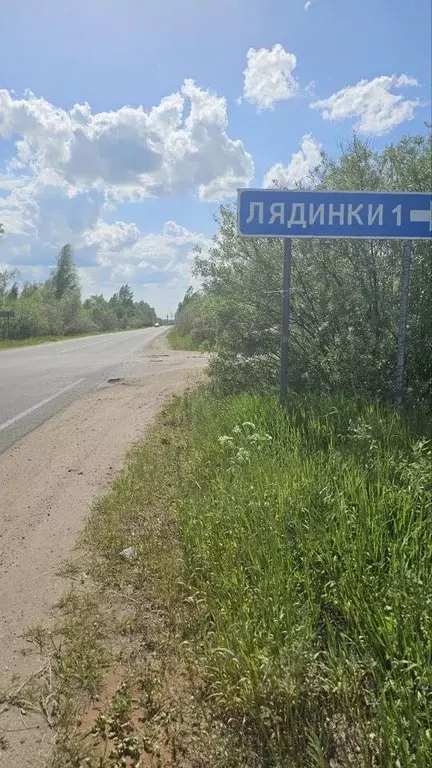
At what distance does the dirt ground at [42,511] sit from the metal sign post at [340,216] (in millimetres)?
2951

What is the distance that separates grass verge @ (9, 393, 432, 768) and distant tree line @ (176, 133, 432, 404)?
233 cm

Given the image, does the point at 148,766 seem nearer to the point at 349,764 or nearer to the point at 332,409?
the point at 349,764

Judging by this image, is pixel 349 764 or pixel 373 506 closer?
pixel 349 764

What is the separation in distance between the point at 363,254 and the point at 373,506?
4.40 meters

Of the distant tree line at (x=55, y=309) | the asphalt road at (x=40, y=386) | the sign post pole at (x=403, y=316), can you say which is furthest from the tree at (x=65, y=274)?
the sign post pole at (x=403, y=316)

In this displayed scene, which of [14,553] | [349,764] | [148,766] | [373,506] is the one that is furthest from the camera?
[14,553]

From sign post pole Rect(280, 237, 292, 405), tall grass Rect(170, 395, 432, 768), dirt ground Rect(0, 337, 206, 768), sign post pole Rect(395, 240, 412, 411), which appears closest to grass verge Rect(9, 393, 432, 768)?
tall grass Rect(170, 395, 432, 768)

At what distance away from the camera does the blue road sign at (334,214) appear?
5316mm

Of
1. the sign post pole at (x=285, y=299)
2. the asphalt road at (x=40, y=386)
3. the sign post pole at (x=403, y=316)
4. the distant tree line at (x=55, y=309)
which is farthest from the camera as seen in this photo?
the distant tree line at (x=55, y=309)

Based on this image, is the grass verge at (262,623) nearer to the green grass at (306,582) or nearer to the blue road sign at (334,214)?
the green grass at (306,582)

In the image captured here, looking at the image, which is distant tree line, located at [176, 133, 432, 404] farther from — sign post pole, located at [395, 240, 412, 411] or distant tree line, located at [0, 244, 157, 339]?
distant tree line, located at [0, 244, 157, 339]

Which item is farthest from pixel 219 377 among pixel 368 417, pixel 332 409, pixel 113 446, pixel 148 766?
pixel 148 766

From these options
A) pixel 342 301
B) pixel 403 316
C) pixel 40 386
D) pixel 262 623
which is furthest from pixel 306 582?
pixel 40 386

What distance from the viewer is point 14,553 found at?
3650mm
